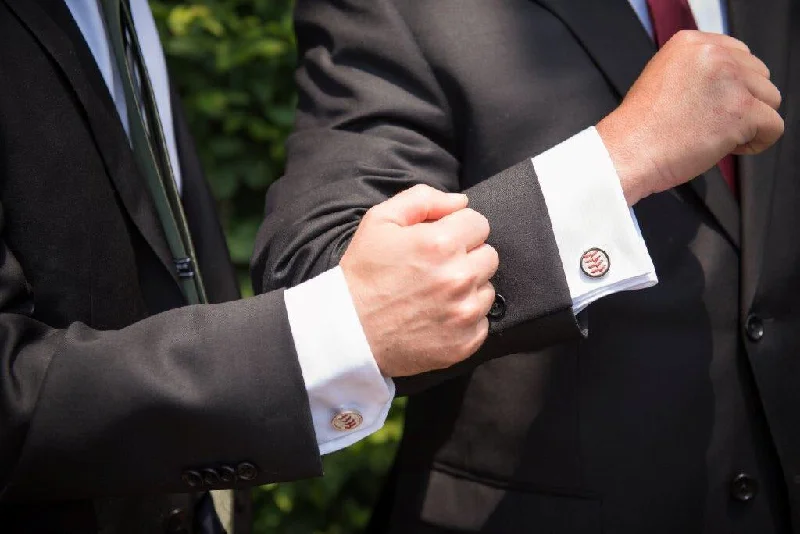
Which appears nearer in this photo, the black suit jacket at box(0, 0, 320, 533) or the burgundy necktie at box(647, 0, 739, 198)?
the black suit jacket at box(0, 0, 320, 533)

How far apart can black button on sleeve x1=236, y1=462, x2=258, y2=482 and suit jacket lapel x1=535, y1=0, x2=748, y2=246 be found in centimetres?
91

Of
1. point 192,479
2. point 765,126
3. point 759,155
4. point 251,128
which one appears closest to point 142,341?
point 192,479

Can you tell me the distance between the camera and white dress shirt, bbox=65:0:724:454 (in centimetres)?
133

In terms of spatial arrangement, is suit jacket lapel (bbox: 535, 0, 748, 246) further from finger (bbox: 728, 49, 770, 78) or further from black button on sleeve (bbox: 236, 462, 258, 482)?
black button on sleeve (bbox: 236, 462, 258, 482)

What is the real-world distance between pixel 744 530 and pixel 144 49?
1554 mm

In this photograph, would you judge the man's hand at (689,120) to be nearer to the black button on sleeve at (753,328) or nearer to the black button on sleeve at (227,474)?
the black button on sleeve at (753,328)

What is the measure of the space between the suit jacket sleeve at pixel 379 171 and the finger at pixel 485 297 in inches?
2.4

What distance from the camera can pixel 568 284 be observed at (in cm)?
142

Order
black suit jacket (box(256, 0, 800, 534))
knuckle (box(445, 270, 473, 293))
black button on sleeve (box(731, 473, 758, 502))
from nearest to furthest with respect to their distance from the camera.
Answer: knuckle (box(445, 270, 473, 293)), black suit jacket (box(256, 0, 800, 534)), black button on sleeve (box(731, 473, 758, 502))

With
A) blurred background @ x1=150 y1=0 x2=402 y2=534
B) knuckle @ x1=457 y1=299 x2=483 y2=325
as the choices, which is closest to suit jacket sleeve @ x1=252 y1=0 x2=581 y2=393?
knuckle @ x1=457 y1=299 x2=483 y2=325

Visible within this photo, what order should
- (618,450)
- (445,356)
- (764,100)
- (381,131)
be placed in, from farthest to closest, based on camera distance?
(618,450) → (381,131) → (764,100) → (445,356)

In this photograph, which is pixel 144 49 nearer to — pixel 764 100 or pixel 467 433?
pixel 467 433

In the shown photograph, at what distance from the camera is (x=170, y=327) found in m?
1.37

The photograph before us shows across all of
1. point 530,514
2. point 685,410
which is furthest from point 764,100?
point 530,514
